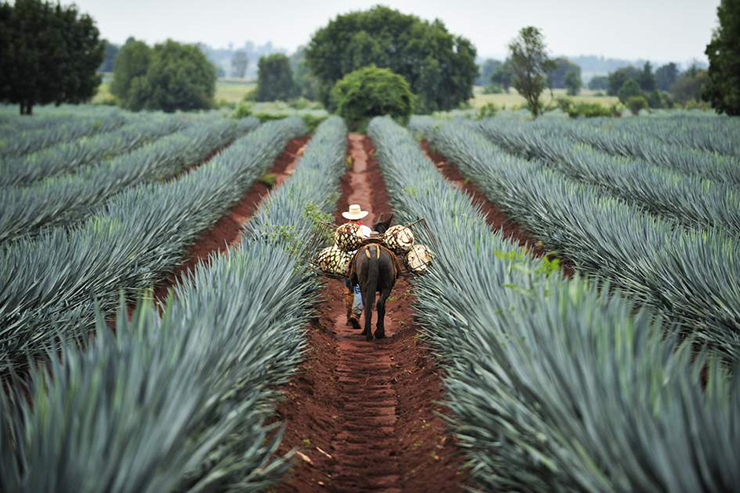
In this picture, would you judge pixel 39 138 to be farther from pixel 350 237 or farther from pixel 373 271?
pixel 373 271

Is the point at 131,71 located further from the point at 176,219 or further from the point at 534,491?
the point at 534,491

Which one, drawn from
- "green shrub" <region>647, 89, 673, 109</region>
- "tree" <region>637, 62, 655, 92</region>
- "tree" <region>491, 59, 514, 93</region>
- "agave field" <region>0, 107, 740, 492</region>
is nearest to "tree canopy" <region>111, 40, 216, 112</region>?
"green shrub" <region>647, 89, 673, 109</region>

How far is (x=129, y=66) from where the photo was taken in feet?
258

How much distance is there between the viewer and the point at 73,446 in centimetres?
277

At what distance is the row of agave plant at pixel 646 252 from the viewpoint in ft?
20.6

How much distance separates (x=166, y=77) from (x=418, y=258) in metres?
71.7

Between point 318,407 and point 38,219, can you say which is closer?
point 318,407

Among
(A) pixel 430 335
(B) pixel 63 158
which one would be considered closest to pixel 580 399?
(A) pixel 430 335

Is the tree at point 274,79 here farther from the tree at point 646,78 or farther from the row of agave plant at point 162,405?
the row of agave plant at point 162,405

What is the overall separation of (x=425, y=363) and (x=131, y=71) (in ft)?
262

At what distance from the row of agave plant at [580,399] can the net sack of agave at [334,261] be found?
3216mm

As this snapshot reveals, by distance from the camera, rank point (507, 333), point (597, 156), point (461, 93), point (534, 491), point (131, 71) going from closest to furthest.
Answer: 1. point (534, 491)
2. point (507, 333)
3. point (597, 156)
4. point (461, 93)
5. point (131, 71)

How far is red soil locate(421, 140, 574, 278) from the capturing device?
1044cm

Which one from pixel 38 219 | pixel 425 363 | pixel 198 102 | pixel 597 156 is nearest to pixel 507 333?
pixel 425 363
